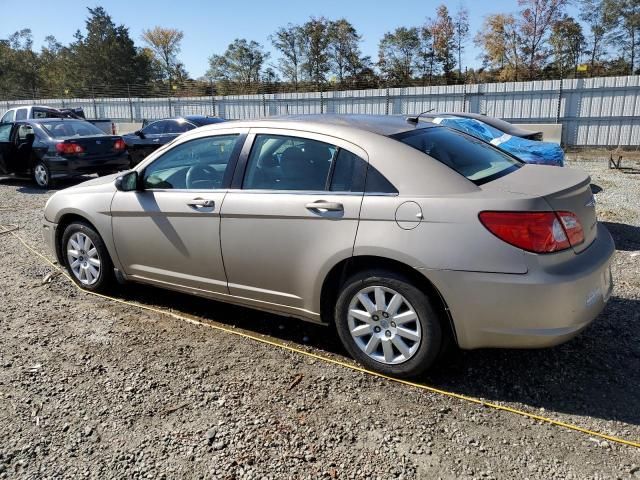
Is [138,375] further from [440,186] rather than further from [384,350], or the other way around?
[440,186]

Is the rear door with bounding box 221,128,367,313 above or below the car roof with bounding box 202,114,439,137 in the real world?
below

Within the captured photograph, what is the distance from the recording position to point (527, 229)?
2.76 metres

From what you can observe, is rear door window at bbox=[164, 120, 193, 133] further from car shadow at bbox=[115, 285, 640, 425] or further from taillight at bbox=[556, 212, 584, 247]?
taillight at bbox=[556, 212, 584, 247]

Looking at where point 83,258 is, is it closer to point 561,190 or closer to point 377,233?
point 377,233

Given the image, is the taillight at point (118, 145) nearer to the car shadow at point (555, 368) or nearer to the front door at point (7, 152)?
the front door at point (7, 152)

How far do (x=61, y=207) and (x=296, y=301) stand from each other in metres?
2.67

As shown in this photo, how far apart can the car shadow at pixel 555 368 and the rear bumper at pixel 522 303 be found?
0.40 metres

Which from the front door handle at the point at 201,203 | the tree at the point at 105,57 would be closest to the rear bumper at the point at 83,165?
the front door handle at the point at 201,203

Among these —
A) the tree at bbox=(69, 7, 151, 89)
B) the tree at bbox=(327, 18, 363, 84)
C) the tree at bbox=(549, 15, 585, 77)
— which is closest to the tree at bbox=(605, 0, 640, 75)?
the tree at bbox=(549, 15, 585, 77)

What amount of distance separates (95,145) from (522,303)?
10582 mm

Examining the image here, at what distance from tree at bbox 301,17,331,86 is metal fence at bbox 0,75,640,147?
22.1 meters

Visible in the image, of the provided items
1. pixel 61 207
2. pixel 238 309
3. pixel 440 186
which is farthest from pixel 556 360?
pixel 61 207

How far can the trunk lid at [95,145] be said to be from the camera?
36.0 ft

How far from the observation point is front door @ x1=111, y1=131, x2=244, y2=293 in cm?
381
